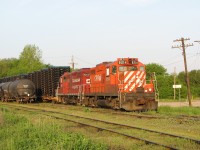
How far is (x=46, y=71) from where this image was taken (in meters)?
36.6

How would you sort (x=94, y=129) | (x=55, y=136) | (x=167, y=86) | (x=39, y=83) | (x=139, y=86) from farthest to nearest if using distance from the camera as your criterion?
(x=167, y=86) → (x=39, y=83) → (x=139, y=86) → (x=94, y=129) → (x=55, y=136)

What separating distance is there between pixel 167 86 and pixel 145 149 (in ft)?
194

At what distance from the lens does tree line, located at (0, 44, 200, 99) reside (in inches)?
2594

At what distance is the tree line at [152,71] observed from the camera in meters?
65.9

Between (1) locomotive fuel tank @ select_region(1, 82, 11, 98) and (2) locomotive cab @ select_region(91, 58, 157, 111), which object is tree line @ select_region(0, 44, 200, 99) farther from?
(2) locomotive cab @ select_region(91, 58, 157, 111)

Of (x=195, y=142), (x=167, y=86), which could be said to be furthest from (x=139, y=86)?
(x=167, y=86)

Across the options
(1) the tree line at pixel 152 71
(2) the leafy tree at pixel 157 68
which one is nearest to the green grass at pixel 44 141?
(1) the tree line at pixel 152 71

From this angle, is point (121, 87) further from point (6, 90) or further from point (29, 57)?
point (29, 57)

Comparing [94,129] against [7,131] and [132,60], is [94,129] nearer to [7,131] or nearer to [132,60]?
[7,131]

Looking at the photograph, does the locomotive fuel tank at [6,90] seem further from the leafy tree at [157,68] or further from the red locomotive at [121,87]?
the leafy tree at [157,68]

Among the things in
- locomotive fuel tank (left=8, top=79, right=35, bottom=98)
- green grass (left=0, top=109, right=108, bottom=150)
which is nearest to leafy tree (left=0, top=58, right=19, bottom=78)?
locomotive fuel tank (left=8, top=79, right=35, bottom=98)

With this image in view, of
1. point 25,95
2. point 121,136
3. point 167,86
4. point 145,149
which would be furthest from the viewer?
point 167,86

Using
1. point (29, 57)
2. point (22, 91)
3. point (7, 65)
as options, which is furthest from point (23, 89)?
point (7, 65)

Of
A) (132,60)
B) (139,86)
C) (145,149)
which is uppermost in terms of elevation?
(132,60)
